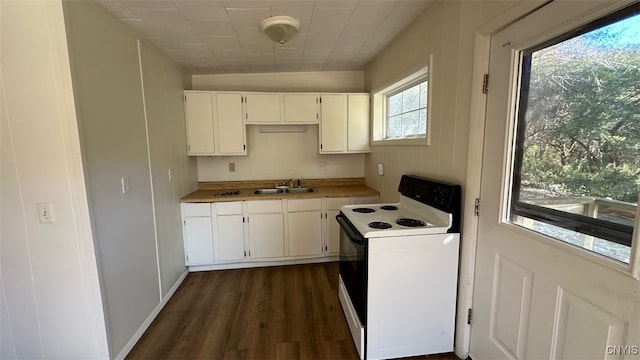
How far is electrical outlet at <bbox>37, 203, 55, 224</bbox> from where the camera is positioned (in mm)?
1501

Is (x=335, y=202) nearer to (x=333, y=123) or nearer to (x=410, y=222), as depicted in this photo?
(x=333, y=123)

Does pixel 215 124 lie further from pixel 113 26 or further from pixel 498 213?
pixel 498 213

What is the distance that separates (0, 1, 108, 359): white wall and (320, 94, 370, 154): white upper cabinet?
2303mm

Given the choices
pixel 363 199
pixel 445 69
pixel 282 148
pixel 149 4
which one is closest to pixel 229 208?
pixel 282 148

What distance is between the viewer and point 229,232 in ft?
9.80

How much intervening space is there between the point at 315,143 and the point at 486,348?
2.71m

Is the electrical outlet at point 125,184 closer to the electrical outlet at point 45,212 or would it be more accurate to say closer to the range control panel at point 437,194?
the electrical outlet at point 45,212

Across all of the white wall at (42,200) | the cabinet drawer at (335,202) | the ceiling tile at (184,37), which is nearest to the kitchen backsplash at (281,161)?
the cabinet drawer at (335,202)

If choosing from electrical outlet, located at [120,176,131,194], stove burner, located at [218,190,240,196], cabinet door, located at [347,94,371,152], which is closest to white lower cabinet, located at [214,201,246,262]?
stove burner, located at [218,190,240,196]

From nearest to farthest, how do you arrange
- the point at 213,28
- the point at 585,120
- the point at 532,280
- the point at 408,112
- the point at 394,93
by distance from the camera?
the point at 585,120, the point at 532,280, the point at 213,28, the point at 408,112, the point at 394,93

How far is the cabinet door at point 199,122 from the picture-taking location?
Result: 9.92ft

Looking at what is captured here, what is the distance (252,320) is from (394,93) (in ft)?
8.42

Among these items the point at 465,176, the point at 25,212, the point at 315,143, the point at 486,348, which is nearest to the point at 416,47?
the point at 465,176

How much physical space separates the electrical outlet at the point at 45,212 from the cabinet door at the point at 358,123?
2.67 meters
